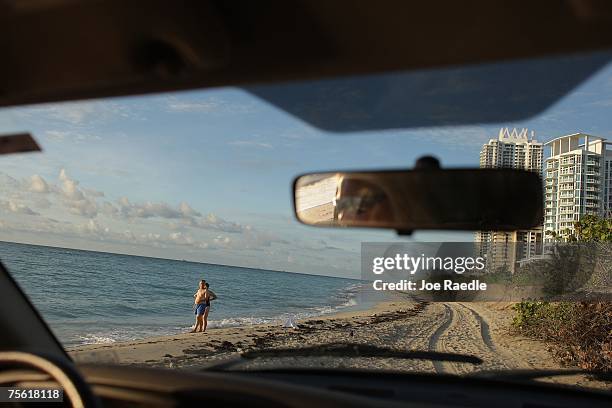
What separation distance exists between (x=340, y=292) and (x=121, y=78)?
10.4m

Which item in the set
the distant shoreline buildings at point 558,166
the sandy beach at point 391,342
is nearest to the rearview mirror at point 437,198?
the distant shoreline buildings at point 558,166

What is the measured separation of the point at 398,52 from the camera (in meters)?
1.43

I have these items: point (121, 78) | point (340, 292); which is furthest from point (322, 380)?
point (340, 292)

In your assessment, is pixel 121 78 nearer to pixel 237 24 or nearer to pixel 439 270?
pixel 237 24

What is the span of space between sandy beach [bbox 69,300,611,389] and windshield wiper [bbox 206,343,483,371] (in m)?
0.06

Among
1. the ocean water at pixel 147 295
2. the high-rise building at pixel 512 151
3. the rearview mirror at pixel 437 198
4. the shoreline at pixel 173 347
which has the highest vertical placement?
the high-rise building at pixel 512 151

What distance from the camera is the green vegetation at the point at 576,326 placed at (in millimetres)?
5672

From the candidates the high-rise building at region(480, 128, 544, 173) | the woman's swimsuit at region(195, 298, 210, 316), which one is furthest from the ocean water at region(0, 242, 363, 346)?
the high-rise building at region(480, 128, 544, 173)

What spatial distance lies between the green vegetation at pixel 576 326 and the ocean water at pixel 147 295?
8.91ft

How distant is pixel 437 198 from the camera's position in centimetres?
227

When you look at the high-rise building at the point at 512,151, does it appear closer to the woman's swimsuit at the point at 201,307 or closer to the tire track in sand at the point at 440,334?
the tire track in sand at the point at 440,334

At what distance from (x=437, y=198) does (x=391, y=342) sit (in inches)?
121

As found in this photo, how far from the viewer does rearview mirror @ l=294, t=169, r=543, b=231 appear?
225 cm

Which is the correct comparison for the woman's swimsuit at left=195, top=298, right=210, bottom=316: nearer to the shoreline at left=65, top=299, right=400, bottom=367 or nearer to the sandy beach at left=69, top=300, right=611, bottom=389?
the shoreline at left=65, top=299, right=400, bottom=367
